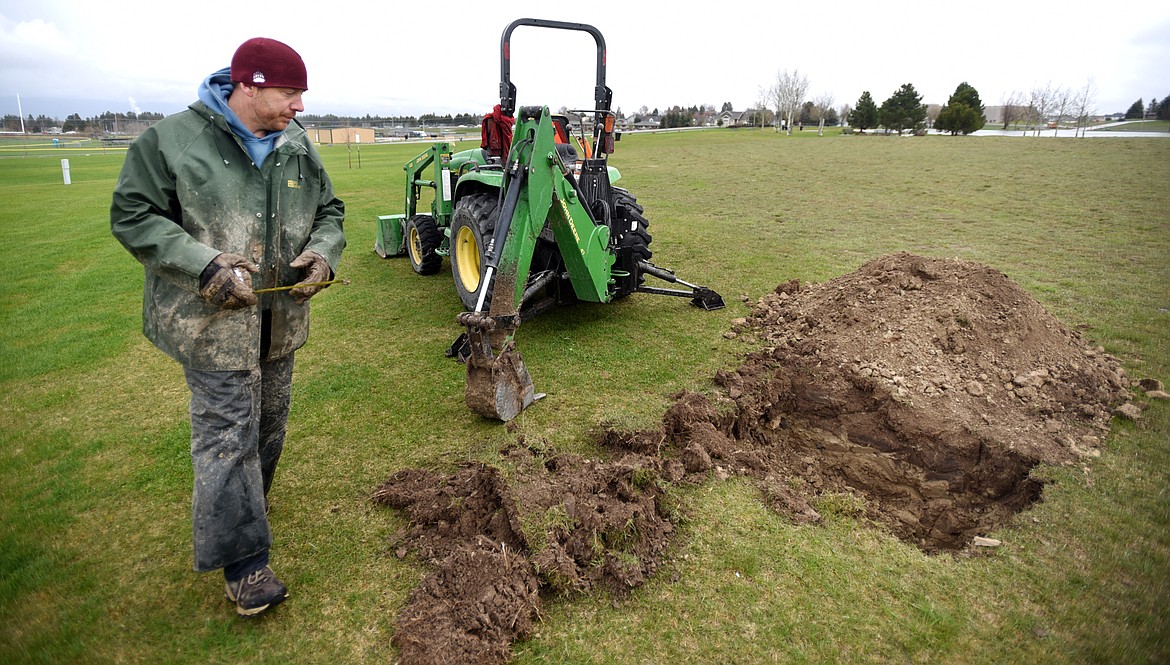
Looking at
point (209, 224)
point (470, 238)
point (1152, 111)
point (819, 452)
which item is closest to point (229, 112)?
point (209, 224)

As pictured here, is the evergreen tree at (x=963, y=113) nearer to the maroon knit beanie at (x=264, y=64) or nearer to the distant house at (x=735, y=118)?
the distant house at (x=735, y=118)

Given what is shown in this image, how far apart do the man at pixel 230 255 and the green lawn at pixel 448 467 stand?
47 cm

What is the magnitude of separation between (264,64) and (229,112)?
0.24m

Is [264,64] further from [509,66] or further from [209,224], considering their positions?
[509,66]

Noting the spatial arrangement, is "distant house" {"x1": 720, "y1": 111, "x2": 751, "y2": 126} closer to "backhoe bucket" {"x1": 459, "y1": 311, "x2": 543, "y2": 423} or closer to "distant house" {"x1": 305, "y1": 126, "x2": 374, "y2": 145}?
"distant house" {"x1": 305, "y1": 126, "x2": 374, "y2": 145}

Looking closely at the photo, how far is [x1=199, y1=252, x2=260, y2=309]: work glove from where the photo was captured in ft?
7.55

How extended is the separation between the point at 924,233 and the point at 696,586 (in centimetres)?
1021

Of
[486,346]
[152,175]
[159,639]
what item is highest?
[152,175]

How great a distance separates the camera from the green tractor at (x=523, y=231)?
4324 millimetres

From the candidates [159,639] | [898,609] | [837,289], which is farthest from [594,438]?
[837,289]

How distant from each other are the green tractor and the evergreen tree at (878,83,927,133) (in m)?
54.7

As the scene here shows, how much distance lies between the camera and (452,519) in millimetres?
3260

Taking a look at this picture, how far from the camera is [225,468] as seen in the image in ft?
8.39

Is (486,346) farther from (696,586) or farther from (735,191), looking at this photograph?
(735,191)
